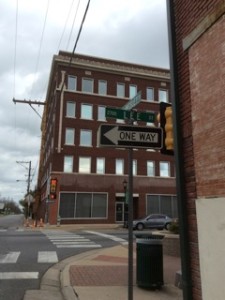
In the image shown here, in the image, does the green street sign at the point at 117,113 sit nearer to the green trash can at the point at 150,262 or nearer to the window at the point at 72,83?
the green trash can at the point at 150,262

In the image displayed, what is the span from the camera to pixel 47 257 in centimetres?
1355

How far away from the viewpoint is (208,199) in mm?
5488

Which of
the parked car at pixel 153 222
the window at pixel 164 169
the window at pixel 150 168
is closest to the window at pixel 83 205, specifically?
the window at pixel 150 168

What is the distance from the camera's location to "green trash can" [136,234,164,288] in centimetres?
818

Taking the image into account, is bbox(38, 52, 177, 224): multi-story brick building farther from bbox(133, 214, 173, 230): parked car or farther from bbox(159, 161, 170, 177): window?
bbox(133, 214, 173, 230): parked car

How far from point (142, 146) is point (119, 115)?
853 millimetres

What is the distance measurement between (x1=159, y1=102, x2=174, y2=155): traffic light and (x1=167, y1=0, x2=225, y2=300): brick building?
0.71 ft

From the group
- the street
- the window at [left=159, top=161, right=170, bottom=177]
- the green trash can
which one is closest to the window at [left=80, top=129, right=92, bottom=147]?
the window at [left=159, top=161, right=170, bottom=177]

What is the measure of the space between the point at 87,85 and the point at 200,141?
129 feet

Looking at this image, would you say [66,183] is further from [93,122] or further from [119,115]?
[119,115]

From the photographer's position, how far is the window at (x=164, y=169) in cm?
4516

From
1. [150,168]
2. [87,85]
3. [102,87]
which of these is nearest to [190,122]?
[150,168]

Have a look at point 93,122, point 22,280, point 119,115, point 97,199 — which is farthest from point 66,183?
point 119,115

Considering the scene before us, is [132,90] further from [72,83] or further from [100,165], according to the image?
[100,165]
